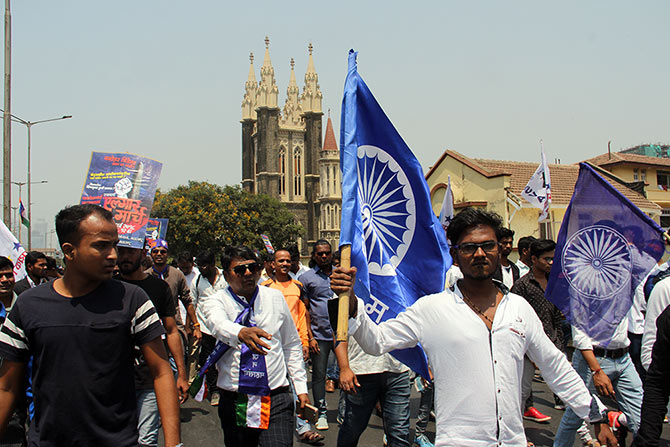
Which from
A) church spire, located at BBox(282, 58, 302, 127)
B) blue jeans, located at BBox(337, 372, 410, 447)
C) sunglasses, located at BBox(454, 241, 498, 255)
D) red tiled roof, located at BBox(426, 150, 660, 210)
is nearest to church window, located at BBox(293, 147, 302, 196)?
church spire, located at BBox(282, 58, 302, 127)

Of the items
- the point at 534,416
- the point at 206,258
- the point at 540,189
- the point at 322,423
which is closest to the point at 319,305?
the point at 322,423

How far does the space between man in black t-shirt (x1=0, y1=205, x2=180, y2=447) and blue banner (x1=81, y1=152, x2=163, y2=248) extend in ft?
9.40

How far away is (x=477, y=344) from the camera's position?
2.73m

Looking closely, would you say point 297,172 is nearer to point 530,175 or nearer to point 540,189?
point 530,175

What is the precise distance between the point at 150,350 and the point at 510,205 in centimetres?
2223

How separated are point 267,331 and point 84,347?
1.61 metres

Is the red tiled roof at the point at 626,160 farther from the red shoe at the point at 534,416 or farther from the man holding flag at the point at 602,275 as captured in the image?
the man holding flag at the point at 602,275

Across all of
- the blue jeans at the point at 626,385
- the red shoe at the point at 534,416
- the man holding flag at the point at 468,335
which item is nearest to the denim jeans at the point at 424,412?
the blue jeans at the point at 626,385

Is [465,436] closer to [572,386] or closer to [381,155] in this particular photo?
[572,386]

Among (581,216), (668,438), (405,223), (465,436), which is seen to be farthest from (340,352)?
(668,438)

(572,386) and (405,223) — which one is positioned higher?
(405,223)

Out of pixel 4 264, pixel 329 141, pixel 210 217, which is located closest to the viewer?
pixel 4 264

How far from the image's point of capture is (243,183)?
83.4 metres

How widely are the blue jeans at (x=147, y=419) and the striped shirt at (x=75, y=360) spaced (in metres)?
1.47
